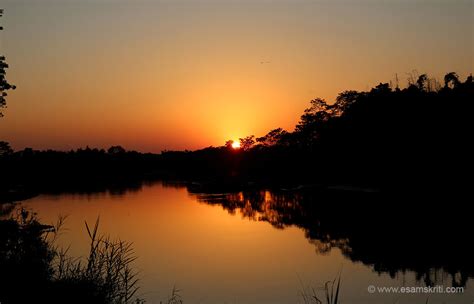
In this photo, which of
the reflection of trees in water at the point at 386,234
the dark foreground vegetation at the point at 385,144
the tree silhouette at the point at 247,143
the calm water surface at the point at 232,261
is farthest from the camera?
the tree silhouette at the point at 247,143

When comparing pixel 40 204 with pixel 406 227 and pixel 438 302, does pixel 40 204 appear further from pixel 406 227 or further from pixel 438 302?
pixel 438 302

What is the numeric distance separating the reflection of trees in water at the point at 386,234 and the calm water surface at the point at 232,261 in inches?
38.2

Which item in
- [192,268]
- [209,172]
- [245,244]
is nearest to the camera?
[192,268]

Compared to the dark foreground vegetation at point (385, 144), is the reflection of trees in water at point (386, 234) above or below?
below

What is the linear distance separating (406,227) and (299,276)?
13.8 metres

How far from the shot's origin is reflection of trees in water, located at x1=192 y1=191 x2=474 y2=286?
23.5 metres

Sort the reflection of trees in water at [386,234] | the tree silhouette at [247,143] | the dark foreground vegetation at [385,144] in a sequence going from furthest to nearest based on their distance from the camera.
A: the tree silhouette at [247,143], the dark foreground vegetation at [385,144], the reflection of trees in water at [386,234]

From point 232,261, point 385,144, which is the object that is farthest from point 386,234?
point 385,144

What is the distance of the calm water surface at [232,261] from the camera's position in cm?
2052

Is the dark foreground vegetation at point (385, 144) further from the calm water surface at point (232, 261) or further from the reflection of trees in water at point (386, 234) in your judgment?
the calm water surface at point (232, 261)

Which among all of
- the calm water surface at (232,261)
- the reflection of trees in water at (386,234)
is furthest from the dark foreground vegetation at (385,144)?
the calm water surface at (232,261)

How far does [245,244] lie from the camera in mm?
33594

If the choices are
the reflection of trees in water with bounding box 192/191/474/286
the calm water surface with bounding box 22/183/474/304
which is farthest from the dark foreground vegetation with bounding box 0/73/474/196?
the calm water surface with bounding box 22/183/474/304

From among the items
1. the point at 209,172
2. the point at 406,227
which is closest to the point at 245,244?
the point at 406,227
